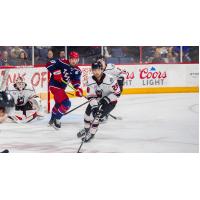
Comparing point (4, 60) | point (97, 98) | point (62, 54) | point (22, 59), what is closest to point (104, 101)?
point (97, 98)

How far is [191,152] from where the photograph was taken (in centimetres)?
472

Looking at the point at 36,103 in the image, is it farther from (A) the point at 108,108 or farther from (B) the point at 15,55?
(A) the point at 108,108

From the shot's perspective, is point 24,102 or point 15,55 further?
point 24,102

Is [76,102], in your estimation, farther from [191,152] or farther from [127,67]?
[191,152]

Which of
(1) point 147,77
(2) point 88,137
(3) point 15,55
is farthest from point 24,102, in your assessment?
(1) point 147,77

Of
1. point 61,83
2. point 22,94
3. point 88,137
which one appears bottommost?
point 88,137

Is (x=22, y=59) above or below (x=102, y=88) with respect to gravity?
above

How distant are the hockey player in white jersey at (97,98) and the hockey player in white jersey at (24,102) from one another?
19.1 inches

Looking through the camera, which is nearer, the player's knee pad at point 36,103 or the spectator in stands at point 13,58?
the spectator in stands at point 13,58

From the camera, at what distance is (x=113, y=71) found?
183 inches

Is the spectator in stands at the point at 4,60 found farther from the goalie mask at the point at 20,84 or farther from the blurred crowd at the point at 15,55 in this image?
the goalie mask at the point at 20,84

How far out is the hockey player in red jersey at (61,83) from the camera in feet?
15.3

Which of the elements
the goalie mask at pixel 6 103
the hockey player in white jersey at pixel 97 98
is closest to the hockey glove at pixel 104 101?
the hockey player in white jersey at pixel 97 98
